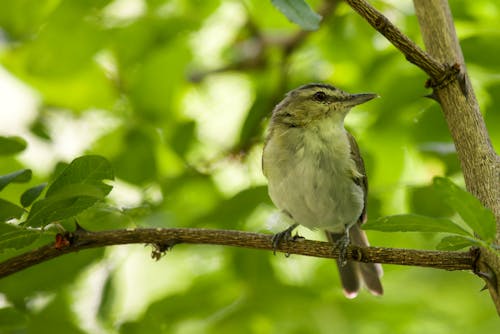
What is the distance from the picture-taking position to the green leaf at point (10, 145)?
2.80 metres

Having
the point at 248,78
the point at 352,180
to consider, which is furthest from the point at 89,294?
the point at 248,78

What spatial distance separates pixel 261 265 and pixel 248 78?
2388mm

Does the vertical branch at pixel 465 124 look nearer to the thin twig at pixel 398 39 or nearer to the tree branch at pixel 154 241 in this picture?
the thin twig at pixel 398 39

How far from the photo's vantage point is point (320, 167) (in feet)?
13.6

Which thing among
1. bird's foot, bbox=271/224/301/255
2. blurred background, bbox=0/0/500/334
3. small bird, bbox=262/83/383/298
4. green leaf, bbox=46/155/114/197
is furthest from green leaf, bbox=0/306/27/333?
small bird, bbox=262/83/383/298

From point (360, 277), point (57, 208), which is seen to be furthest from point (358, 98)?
point (57, 208)

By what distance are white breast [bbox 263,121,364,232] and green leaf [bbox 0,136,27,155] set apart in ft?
5.55

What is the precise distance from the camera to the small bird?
4148mm

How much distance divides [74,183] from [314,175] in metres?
1.99

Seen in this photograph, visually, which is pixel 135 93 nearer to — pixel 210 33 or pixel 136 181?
pixel 136 181

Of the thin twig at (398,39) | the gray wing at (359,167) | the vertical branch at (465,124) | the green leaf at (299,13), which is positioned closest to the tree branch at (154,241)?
the vertical branch at (465,124)

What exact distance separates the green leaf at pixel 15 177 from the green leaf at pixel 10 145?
0.83ft

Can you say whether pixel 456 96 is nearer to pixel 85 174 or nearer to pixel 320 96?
pixel 85 174

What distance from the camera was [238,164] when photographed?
4.88 m
